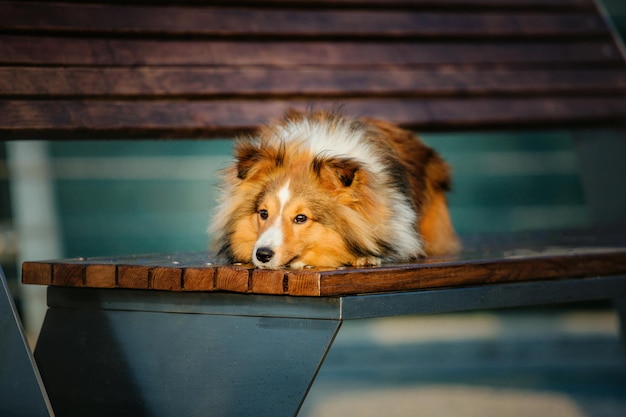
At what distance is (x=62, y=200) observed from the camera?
6801mm

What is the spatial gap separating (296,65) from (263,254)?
58.3 inches

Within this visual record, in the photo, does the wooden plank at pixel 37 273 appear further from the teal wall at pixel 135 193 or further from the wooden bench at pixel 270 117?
the teal wall at pixel 135 193

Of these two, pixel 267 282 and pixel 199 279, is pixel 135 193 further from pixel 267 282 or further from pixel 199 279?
pixel 267 282

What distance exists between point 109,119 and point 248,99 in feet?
2.06

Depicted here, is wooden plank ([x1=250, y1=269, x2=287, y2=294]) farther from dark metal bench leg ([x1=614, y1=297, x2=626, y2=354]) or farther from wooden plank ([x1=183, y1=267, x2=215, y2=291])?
dark metal bench leg ([x1=614, y1=297, x2=626, y2=354])

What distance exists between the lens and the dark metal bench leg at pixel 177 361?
284cm

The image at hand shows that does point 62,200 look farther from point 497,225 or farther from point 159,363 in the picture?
point 159,363

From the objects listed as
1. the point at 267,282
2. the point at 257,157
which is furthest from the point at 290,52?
the point at 267,282

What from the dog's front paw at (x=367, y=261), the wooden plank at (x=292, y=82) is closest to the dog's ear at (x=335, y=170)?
the dog's front paw at (x=367, y=261)

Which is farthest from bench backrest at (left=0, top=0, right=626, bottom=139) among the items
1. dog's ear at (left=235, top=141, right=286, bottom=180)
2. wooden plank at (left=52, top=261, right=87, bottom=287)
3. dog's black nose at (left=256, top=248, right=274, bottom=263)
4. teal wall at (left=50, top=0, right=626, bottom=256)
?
teal wall at (left=50, top=0, right=626, bottom=256)

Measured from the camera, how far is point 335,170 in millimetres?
3387

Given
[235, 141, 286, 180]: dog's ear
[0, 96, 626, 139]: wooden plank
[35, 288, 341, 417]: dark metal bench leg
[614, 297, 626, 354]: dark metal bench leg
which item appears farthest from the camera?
[614, 297, 626, 354]: dark metal bench leg

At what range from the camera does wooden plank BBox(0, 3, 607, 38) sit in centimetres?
396

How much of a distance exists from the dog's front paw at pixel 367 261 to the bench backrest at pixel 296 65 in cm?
104
